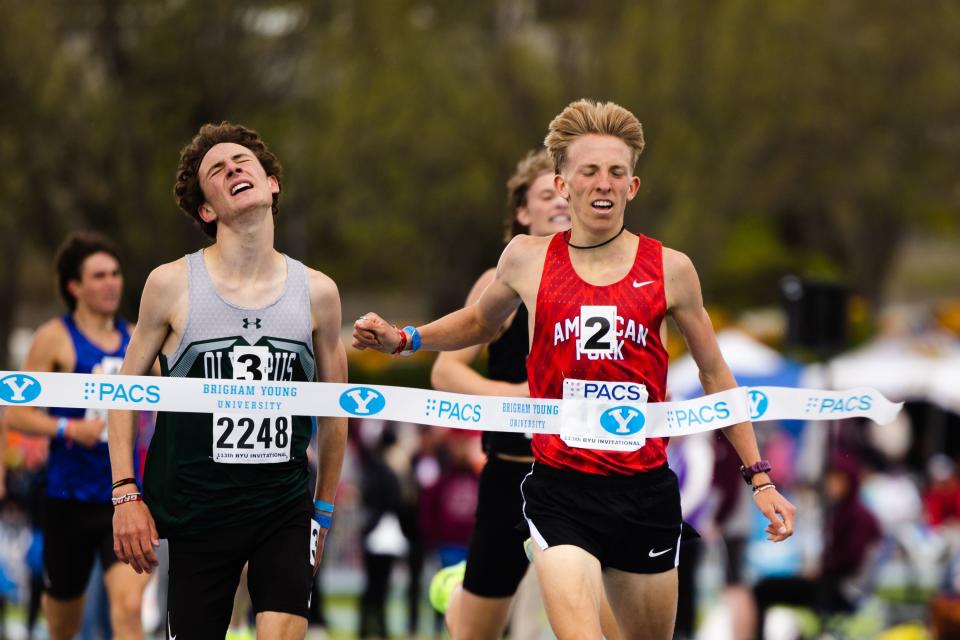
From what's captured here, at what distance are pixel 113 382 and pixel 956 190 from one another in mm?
34379

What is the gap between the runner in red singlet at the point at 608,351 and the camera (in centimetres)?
532

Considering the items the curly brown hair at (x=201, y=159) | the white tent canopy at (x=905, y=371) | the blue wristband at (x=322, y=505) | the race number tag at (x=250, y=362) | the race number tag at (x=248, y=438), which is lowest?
the blue wristband at (x=322, y=505)

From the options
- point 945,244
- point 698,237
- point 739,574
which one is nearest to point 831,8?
point 698,237

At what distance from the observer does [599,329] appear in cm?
530

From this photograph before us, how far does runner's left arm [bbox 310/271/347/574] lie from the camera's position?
18.2 feet

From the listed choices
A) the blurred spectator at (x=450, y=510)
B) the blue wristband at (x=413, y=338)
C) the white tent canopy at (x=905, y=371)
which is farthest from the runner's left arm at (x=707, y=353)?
the white tent canopy at (x=905, y=371)

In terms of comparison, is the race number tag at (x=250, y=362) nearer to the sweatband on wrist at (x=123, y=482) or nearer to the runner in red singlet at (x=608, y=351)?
the runner in red singlet at (x=608, y=351)

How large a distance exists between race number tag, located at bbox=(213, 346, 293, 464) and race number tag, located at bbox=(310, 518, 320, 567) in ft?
0.99

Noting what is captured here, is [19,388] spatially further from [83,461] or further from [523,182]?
[523,182]

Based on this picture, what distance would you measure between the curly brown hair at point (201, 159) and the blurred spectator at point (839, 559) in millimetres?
7694

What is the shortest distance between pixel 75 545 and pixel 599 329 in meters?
3.45

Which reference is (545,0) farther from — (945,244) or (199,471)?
(945,244)

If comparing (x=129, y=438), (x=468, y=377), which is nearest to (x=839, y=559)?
(x=468, y=377)

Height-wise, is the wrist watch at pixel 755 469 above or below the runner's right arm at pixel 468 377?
below
